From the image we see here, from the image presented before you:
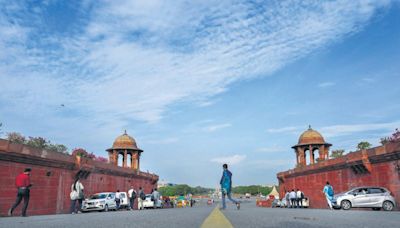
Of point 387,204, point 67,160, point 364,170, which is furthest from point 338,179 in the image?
point 67,160

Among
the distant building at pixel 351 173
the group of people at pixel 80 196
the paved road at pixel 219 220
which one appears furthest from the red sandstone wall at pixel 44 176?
the distant building at pixel 351 173

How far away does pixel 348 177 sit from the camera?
24203 millimetres

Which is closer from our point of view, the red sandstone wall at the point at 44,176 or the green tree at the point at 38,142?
the red sandstone wall at the point at 44,176

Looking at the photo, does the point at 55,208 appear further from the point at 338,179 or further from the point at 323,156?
the point at 323,156

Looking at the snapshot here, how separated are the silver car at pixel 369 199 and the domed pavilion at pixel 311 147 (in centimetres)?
2313

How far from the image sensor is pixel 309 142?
140 feet

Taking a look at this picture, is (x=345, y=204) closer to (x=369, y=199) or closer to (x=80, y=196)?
(x=369, y=199)

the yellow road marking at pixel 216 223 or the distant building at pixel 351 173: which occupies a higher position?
the distant building at pixel 351 173

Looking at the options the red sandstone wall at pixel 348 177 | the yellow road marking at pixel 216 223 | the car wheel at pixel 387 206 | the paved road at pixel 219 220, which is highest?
the red sandstone wall at pixel 348 177

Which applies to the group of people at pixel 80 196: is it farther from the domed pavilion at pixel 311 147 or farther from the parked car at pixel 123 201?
the domed pavilion at pixel 311 147

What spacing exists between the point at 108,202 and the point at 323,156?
93.5 feet

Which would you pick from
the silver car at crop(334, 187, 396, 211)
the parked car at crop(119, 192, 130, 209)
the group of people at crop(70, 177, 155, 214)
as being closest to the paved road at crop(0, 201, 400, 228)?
the group of people at crop(70, 177, 155, 214)

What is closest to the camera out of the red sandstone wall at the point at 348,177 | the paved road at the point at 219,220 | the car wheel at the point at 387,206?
the paved road at the point at 219,220

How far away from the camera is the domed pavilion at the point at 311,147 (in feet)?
139
